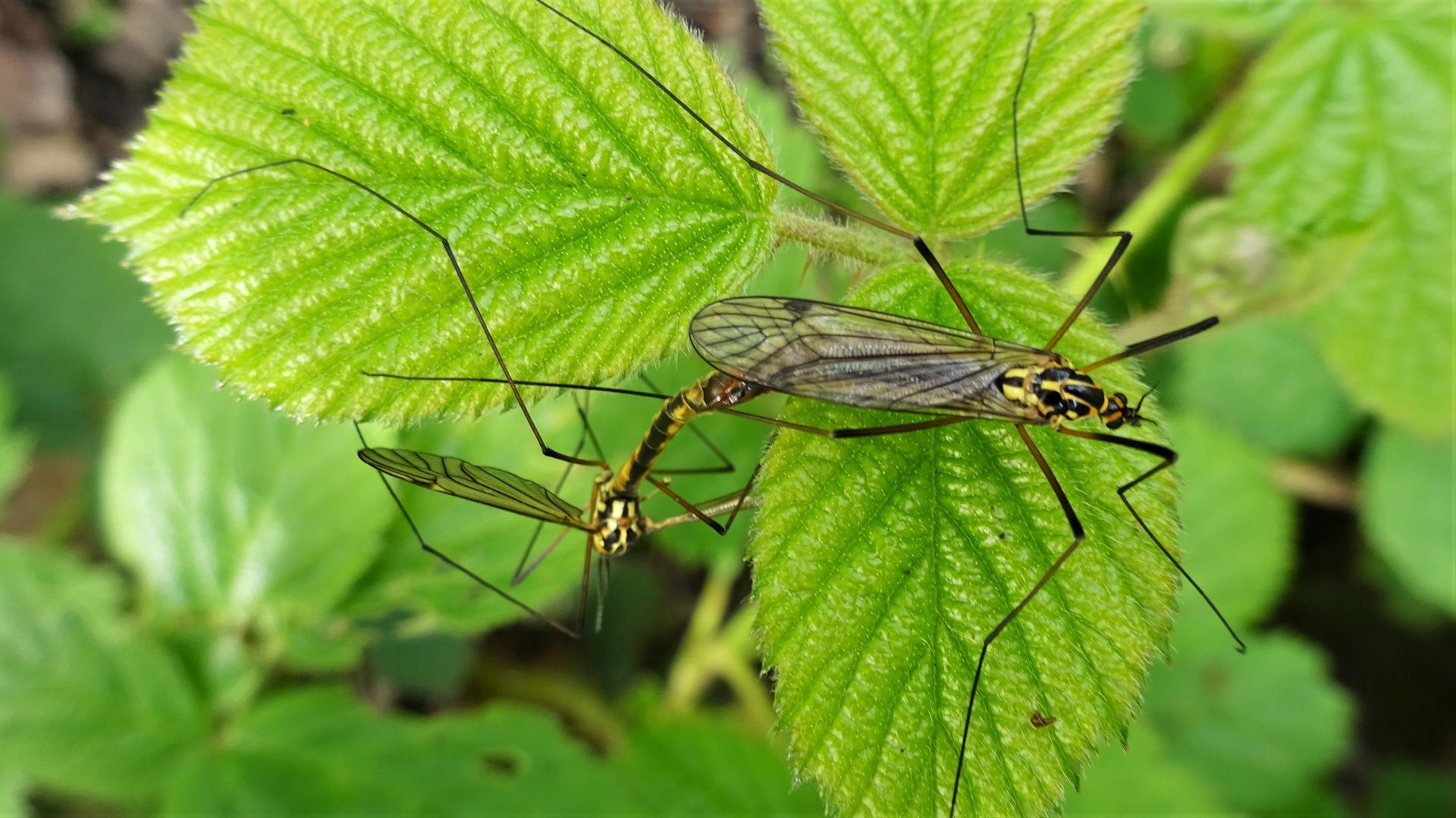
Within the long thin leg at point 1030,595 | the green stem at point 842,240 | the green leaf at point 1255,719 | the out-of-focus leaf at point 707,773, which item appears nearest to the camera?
the long thin leg at point 1030,595

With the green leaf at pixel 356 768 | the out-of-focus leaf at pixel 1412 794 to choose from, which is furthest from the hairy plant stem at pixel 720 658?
the out-of-focus leaf at pixel 1412 794

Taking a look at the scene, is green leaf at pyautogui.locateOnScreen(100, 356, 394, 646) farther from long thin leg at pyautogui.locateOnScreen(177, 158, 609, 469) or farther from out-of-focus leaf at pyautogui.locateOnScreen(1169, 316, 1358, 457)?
out-of-focus leaf at pyautogui.locateOnScreen(1169, 316, 1358, 457)

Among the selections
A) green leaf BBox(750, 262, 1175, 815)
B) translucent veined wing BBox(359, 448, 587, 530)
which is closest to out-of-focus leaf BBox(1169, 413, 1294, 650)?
green leaf BBox(750, 262, 1175, 815)

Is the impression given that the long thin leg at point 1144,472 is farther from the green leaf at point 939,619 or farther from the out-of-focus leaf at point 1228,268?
the out-of-focus leaf at point 1228,268

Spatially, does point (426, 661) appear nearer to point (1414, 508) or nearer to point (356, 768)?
point (356, 768)

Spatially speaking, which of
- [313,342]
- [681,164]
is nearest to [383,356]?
[313,342]
